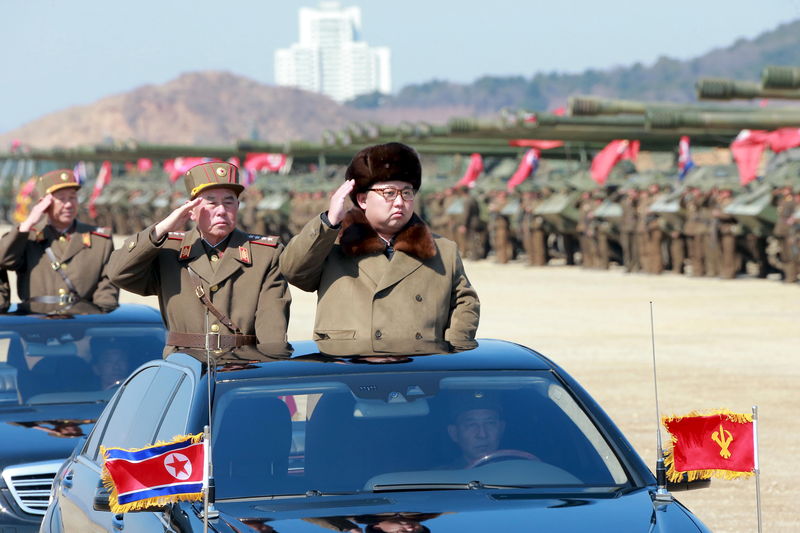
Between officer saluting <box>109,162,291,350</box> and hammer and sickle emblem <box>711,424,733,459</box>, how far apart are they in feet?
8.96

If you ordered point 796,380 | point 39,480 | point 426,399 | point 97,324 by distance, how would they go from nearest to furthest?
point 426,399 → point 39,480 → point 97,324 → point 796,380

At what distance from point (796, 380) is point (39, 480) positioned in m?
8.34

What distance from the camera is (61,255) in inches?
385

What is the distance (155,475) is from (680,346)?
13.4 m

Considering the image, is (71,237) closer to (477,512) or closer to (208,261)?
(208,261)

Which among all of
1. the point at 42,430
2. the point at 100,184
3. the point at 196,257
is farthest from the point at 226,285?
the point at 100,184

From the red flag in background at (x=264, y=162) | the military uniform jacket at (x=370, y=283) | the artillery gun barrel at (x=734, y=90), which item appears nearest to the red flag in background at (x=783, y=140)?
the artillery gun barrel at (x=734, y=90)

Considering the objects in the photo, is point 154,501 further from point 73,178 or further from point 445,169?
point 445,169

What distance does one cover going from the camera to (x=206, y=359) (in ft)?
16.3

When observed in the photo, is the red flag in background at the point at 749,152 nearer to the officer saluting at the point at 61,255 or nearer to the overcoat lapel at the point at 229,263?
the officer saluting at the point at 61,255

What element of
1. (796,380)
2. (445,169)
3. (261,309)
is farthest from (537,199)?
(261,309)

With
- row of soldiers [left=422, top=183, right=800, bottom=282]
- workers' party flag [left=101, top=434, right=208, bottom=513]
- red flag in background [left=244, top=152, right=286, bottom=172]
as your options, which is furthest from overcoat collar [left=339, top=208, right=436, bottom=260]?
red flag in background [left=244, top=152, right=286, bottom=172]

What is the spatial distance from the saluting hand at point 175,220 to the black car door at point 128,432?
1.04 metres

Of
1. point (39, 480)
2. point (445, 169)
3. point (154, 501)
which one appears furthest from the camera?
point (445, 169)
